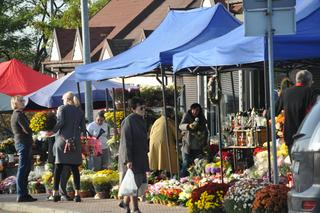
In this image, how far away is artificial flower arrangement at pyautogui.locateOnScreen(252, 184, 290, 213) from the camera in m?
11.2

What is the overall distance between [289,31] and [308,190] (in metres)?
3.43

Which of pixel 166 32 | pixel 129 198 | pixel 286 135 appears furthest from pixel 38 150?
pixel 286 135

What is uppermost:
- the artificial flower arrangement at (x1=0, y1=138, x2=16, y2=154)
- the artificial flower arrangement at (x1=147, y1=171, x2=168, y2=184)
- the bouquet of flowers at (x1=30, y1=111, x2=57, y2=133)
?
the bouquet of flowers at (x1=30, y1=111, x2=57, y2=133)

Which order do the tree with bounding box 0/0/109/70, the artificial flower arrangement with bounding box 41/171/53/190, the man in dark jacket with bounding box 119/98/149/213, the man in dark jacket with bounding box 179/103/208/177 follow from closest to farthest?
the man in dark jacket with bounding box 119/98/149/213, the man in dark jacket with bounding box 179/103/208/177, the artificial flower arrangement with bounding box 41/171/53/190, the tree with bounding box 0/0/109/70

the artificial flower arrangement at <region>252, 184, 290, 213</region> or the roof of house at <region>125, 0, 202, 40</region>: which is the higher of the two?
the roof of house at <region>125, 0, 202, 40</region>

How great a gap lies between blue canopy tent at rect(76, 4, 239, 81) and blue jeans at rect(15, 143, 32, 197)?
6.92 ft

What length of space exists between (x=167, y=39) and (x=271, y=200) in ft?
27.9

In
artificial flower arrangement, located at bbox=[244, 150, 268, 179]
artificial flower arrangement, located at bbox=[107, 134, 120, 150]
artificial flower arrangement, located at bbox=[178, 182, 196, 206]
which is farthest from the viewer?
artificial flower arrangement, located at bbox=[107, 134, 120, 150]

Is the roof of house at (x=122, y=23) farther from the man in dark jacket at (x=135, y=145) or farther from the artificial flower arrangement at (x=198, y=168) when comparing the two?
the man in dark jacket at (x=135, y=145)

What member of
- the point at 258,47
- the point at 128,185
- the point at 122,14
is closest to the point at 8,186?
the point at 128,185

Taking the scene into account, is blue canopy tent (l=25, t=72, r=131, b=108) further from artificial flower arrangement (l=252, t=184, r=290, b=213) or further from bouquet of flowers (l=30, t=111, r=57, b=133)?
artificial flower arrangement (l=252, t=184, r=290, b=213)


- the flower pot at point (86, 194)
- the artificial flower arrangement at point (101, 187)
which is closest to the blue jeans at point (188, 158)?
the artificial flower arrangement at point (101, 187)

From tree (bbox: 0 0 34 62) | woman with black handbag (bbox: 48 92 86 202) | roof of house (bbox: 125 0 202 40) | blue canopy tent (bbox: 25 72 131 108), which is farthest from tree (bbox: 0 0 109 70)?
woman with black handbag (bbox: 48 92 86 202)

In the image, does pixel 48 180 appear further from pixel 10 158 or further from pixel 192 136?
pixel 10 158
